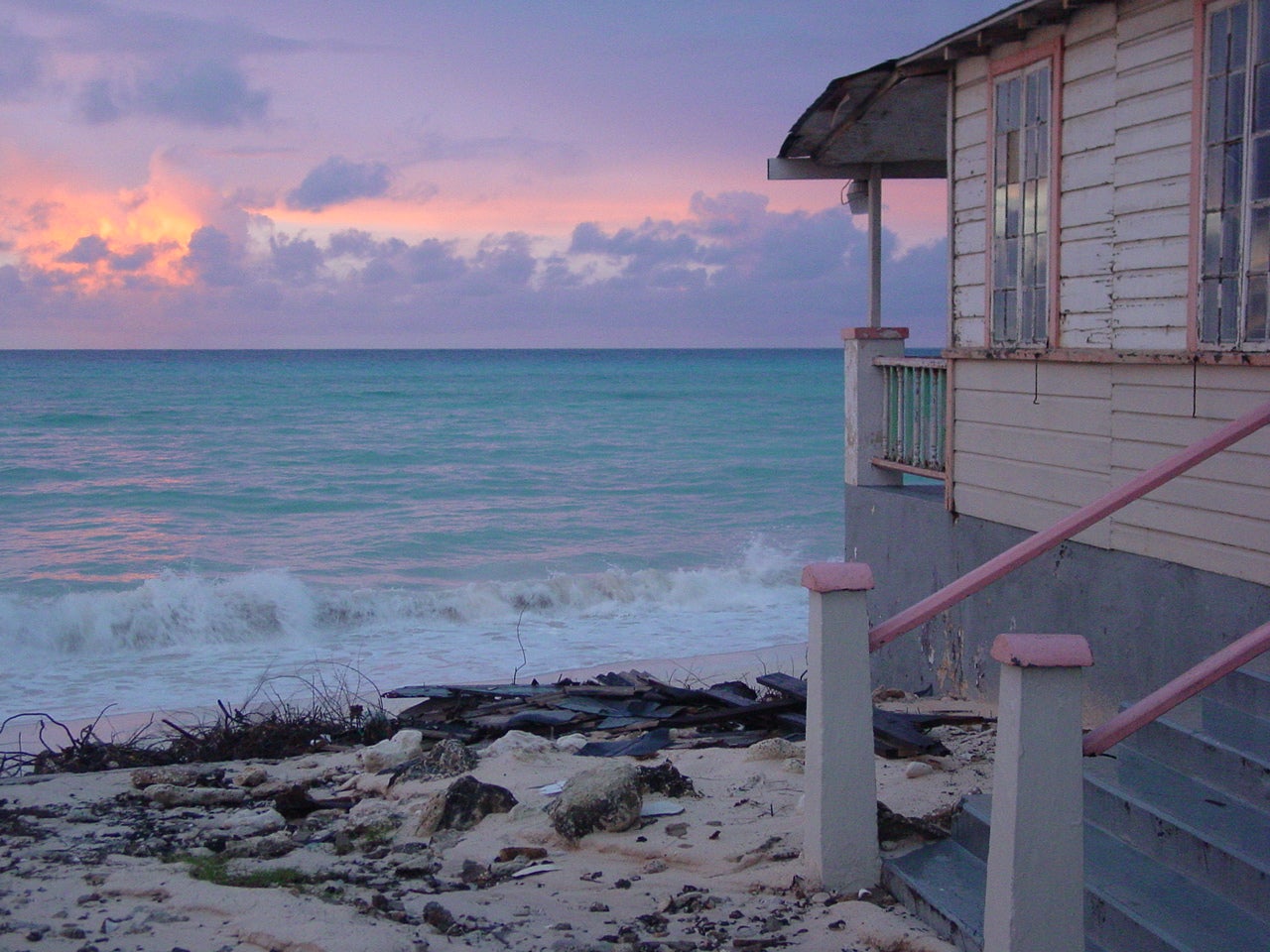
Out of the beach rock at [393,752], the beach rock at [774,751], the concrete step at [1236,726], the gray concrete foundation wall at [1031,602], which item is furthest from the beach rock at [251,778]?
the concrete step at [1236,726]

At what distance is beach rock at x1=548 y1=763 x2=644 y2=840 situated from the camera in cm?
535

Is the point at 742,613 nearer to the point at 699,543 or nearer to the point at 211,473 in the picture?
the point at 699,543

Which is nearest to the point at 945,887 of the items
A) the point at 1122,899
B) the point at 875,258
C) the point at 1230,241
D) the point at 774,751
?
the point at 1122,899

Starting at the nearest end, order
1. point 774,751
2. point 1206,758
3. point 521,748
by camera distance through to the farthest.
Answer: point 1206,758 → point 774,751 → point 521,748

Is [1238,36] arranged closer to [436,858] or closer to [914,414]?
[914,414]

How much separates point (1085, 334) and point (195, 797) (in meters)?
5.81

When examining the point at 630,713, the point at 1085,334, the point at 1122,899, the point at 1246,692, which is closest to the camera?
the point at 1122,899

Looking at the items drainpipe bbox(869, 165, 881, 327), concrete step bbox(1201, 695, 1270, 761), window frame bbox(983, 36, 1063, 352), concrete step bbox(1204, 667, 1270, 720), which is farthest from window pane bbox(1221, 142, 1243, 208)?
drainpipe bbox(869, 165, 881, 327)

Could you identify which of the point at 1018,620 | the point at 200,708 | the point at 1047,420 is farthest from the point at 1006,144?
the point at 200,708

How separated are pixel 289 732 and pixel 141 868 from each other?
3060 millimetres

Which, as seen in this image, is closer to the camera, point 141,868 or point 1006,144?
point 141,868

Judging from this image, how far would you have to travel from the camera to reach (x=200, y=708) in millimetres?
10711

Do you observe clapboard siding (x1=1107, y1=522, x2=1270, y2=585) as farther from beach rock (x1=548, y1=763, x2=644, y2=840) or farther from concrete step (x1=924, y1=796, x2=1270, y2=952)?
beach rock (x1=548, y1=763, x2=644, y2=840)

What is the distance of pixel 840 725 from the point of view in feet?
14.0
